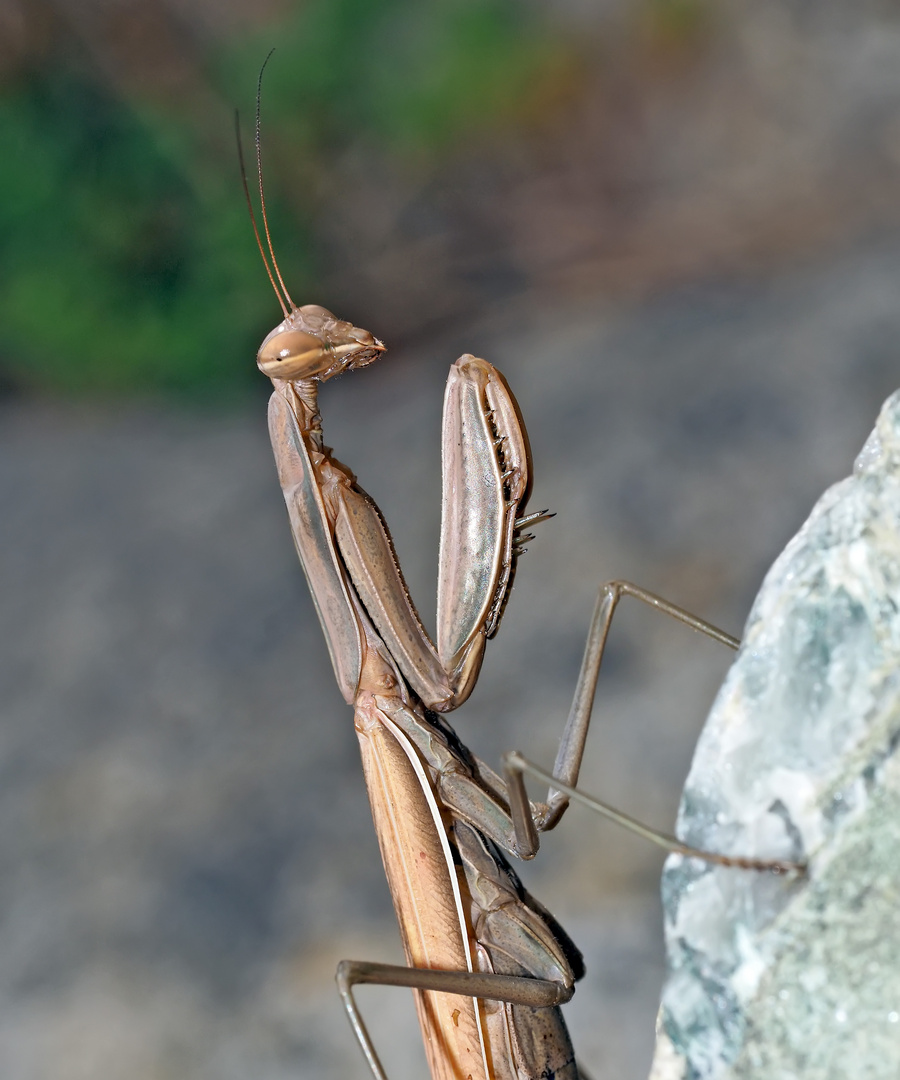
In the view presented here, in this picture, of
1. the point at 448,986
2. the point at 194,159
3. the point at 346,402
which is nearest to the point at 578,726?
the point at 448,986

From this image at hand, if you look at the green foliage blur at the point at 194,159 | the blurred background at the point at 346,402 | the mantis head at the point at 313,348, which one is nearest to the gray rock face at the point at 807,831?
the mantis head at the point at 313,348

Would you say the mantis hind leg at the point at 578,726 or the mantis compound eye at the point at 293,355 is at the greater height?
the mantis compound eye at the point at 293,355

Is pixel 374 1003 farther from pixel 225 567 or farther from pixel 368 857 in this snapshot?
pixel 225 567

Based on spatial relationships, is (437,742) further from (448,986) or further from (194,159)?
(194,159)

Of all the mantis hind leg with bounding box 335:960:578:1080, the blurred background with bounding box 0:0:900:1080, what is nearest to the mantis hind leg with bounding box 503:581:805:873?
the mantis hind leg with bounding box 335:960:578:1080

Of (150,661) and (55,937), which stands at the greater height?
(150,661)

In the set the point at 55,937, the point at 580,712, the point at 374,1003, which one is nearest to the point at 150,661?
the point at 55,937

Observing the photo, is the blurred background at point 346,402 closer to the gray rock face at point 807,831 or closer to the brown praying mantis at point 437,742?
the brown praying mantis at point 437,742
